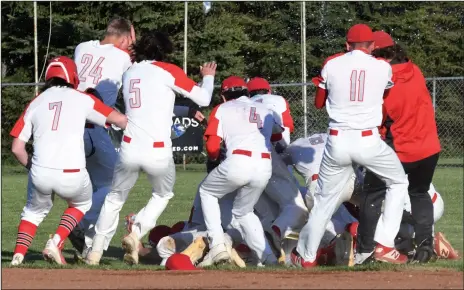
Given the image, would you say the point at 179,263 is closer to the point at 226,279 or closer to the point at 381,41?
the point at 226,279

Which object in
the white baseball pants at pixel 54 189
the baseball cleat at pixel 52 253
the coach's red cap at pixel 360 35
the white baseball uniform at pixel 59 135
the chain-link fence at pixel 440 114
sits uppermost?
the coach's red cap at pixel 360 35

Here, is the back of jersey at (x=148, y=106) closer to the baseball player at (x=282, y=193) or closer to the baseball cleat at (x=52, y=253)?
the baseball player at (x=282, y=193)

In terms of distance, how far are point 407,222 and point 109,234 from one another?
9.26 ft

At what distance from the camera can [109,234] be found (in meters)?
10.3

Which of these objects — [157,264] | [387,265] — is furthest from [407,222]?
[157,264]

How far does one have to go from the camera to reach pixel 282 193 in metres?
10.7

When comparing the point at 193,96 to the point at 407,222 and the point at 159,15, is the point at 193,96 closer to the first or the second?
the point at 407,222

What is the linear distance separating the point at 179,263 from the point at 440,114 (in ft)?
52.8

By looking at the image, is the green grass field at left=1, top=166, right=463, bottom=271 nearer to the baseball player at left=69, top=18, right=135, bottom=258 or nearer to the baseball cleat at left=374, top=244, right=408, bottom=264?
the baseball cleat at left=374, top=244, right=408, bottom=264

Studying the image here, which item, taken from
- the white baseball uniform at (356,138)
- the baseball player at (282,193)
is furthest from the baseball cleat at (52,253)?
the white baseball uniform at (356,138)

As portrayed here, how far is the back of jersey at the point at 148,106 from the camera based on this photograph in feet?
32.9

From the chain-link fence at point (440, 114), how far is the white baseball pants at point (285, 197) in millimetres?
12471

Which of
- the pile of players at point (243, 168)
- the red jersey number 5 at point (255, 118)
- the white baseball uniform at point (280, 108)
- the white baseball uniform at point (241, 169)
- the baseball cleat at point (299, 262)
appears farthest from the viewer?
the white baseball uniform at point (280, 108)

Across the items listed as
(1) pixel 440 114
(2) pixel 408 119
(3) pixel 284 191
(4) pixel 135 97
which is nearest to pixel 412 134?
(2) pixel 408 119
